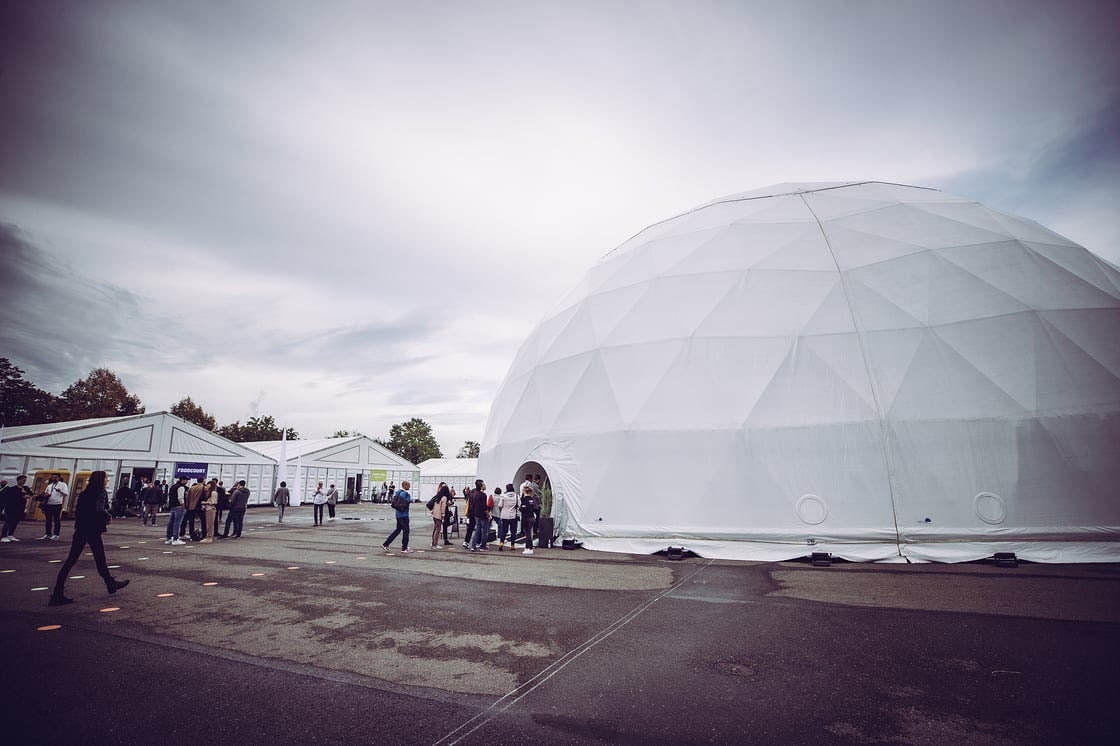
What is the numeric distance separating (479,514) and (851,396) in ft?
30.3

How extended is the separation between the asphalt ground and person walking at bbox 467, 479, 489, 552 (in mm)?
3892

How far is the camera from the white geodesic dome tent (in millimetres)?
9492

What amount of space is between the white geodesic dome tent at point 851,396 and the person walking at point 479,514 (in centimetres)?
210

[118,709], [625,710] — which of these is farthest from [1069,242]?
[118,709]

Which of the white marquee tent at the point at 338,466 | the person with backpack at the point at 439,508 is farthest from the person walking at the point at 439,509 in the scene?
the white marquee tent at the point at 338,466

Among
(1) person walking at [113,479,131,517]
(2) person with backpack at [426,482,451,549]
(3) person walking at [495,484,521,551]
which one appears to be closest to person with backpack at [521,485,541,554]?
(3) person walking at [495,484,521,551]

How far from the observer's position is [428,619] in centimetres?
561

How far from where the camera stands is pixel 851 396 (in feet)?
34.9

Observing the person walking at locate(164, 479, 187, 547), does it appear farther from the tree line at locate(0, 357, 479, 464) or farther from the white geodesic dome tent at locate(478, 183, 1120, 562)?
the tree line at locate(0, 357, 479, 464)

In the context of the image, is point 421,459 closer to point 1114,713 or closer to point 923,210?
point 923,210

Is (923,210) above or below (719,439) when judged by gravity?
above

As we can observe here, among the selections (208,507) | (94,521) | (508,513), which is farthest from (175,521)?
(508,513)

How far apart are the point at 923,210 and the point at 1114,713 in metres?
14.1

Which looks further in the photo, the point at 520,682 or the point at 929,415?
the point at 929,415
